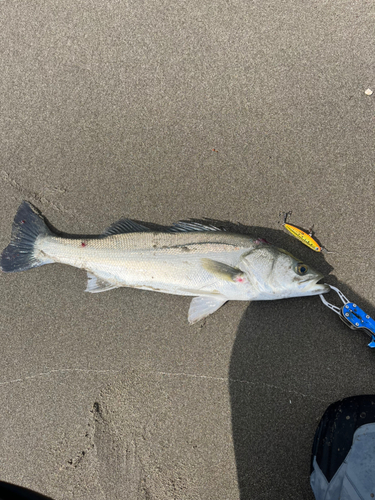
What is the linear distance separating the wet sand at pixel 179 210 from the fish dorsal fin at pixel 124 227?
0.57ft

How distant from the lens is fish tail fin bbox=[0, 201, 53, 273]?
262 centimetres

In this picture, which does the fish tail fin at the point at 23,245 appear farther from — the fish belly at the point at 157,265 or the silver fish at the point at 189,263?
the fish belly at the point at 157,265

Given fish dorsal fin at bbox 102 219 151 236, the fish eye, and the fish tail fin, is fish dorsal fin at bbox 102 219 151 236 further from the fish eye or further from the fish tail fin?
the fish eye

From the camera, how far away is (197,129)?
110 inches

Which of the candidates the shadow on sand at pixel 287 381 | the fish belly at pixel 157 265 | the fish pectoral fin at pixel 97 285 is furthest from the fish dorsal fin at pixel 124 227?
the shadow on sand at pixel 287 381

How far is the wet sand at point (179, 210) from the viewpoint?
256cm

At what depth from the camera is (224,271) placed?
2.39 metres

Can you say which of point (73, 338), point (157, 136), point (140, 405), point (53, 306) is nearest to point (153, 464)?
point (140, 405)

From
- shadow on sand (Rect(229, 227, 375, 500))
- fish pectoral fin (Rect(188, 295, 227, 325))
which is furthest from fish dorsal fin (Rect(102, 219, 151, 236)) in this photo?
shadow on sand (Rect(229, 227, 375, 500))

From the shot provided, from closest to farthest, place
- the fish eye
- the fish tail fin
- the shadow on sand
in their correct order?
the fish eye, the shadow on sand, the fish tail fin

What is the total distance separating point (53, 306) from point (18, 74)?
2.39m

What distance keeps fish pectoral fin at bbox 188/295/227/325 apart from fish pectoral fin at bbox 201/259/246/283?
257mm

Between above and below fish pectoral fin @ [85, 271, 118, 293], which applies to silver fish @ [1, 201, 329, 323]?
above

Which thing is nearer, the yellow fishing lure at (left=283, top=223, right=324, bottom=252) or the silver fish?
the silver fish
